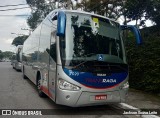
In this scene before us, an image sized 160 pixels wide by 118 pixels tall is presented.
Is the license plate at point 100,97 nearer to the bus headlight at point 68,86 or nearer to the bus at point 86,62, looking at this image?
the bus at point 86,62

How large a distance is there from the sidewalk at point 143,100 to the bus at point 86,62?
1.17 metres

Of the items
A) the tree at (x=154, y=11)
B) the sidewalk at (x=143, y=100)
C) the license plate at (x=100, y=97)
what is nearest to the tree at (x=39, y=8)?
the tree at (x=154, y=11)

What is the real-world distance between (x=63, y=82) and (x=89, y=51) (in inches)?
44.4

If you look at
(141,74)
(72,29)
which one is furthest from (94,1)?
(72,29)

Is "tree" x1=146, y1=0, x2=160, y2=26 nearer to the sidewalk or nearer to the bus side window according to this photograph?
the sidewalk

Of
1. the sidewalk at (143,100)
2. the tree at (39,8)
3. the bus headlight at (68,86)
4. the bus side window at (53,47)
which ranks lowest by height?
the sidewalk at (143,100)

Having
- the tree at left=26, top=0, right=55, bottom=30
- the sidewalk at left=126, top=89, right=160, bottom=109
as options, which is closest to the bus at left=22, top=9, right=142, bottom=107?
the sidewalk at left=126, top=89, right=160, bottom=109

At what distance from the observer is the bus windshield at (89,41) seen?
6.60m

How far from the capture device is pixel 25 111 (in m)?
7.11

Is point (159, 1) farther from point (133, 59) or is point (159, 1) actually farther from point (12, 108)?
point (12, 108)

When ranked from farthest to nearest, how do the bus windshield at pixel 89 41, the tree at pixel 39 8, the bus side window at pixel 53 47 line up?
the tree at pixel 39 8, the bus side window at pixel 53 47, the bus windshield at pixel 89 41

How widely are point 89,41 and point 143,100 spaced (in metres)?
3.49

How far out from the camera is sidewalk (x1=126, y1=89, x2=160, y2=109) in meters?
7.96

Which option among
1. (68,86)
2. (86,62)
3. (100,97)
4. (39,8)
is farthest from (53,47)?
(39,8)
